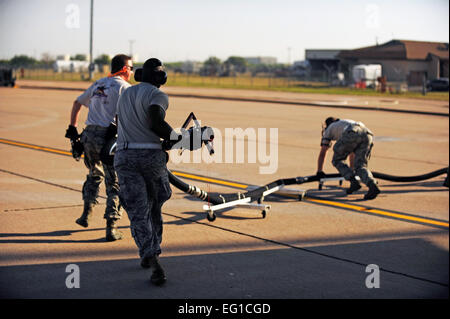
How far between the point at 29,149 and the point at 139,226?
349 inches

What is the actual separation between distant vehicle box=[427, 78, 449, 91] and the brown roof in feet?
28.9

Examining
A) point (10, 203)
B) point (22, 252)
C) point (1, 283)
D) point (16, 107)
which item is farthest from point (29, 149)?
point (16, 107)

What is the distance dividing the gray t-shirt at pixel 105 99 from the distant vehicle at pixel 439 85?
5234 cm

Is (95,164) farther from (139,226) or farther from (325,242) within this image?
(325,242)

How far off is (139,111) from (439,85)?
54017 mm

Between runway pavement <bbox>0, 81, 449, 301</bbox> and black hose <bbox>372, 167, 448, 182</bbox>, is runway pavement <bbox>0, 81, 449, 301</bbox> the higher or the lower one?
the lower one

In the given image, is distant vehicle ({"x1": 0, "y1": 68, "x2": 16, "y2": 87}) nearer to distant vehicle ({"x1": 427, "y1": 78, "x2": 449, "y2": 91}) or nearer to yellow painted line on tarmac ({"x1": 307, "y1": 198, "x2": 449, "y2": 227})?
distant vehicle ({"x1": 427, "y1": 78, "x2": 449, "y2": 91})

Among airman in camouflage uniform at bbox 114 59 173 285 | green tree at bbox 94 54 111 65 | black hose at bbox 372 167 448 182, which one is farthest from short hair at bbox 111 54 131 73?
green tree at bbox 94 54 111 65

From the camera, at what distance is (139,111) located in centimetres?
523

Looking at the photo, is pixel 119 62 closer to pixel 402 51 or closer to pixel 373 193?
pixel 373 193

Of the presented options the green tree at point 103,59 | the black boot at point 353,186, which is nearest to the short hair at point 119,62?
the black boot at point 353,186

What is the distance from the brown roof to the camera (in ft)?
212

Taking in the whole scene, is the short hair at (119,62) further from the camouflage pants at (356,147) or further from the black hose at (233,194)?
the camouflage pants at (356,147)

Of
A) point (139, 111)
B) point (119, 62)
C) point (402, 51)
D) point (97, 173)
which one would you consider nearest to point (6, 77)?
point (402, 51)
